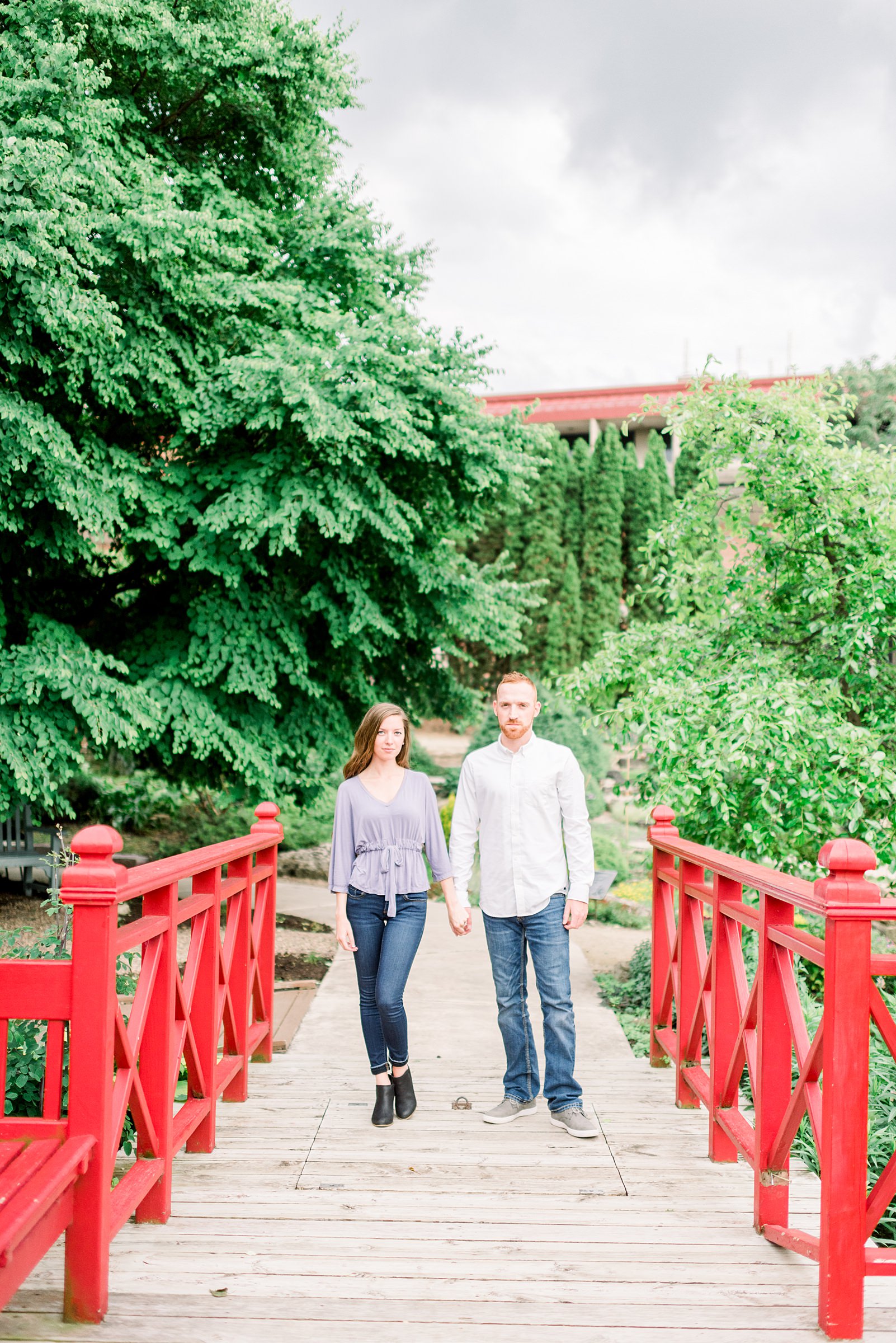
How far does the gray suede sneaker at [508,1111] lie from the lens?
13.0ft

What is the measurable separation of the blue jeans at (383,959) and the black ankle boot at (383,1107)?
8 cm

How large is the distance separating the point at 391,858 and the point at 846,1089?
197cm

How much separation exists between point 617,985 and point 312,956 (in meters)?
2.39

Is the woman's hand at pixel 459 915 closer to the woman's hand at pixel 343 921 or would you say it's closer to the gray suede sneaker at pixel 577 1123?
the woman's hand at pixel 343 921

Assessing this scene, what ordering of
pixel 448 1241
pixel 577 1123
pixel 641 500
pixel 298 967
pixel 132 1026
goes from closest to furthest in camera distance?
pixel 132 1026
pixel 448 1241
pixel 577 1123
pixel 298 967
pixel 641 500

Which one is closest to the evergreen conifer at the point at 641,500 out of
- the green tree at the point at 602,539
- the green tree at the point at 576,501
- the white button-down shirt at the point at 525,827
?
the green tree at the point at 602,539

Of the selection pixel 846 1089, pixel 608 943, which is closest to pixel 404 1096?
pixel 846 1089

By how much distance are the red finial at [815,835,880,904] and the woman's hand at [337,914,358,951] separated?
6.76 feet

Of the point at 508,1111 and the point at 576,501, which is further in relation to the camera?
the point at 576,501

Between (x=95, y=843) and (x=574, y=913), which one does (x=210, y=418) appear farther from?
(x=95, y=843)

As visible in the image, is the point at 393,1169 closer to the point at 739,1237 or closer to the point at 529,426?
the point at 739,1237

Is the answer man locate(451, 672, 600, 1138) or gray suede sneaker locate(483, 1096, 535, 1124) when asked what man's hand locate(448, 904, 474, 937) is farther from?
gray suede sneaker locate(483, 1096, 535, 1124)

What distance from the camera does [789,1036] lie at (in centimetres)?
296

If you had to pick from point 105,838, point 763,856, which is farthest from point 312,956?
point 105,838
